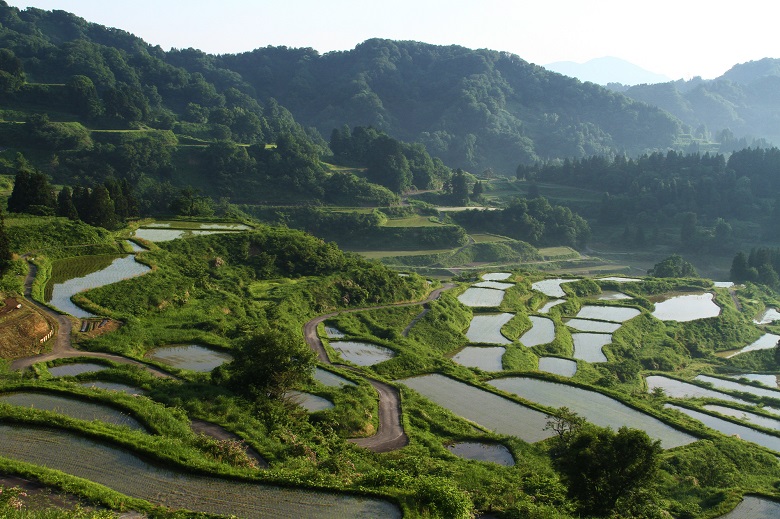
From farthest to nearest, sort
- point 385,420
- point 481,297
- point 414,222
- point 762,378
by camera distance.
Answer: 1. point 414,222
2. point 481,297
3. point 762,378
4. point 385,420

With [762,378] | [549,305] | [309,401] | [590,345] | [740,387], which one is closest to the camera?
[309,401]

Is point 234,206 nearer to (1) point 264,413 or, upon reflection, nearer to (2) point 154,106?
(2) point 154,106

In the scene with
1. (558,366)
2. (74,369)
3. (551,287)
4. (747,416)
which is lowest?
(747,416)

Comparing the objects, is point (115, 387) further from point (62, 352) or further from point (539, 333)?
point (539, 333)

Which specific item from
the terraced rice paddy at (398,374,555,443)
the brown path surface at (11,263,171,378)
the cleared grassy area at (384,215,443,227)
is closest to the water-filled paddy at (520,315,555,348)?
the terraced rice paddy at (398,374,555,443)

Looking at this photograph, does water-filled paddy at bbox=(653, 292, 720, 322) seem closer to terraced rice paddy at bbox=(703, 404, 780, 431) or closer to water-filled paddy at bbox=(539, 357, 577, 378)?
water-filled paddy at bbox=(539, 357, 577, 378)

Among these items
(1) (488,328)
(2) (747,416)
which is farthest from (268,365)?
(2) (747,416)

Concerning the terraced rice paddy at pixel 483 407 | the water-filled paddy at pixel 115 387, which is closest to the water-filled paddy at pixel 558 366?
the terraced rice paddy at pixel 483 407
